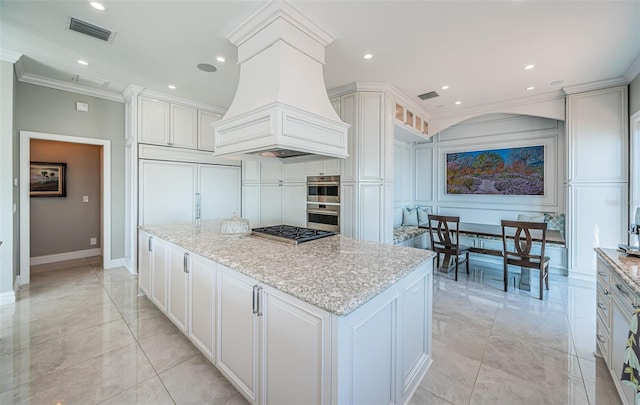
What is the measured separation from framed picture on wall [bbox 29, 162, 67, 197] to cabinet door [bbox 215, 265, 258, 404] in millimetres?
4918

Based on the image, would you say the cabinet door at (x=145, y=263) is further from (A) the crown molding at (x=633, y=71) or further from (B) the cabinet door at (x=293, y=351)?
(A) the crown molding at (x=633, y=71)

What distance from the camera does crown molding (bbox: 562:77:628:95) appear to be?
342 centimetres

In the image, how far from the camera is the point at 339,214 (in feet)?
12.5

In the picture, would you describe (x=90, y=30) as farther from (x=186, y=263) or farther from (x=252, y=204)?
(x=252, y=204)

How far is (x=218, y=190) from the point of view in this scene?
192 inches

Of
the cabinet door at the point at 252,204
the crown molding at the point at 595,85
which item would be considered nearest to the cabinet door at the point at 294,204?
the cabinet door at the point at 252,204

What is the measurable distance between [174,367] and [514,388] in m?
2.45

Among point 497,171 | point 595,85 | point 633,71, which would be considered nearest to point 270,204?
point 497,171

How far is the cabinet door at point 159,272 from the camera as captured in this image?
8.17 ft

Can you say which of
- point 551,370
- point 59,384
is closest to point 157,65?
point 59,384

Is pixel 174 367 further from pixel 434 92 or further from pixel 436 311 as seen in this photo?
pixel 434 92

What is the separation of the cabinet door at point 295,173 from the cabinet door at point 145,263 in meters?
2.23

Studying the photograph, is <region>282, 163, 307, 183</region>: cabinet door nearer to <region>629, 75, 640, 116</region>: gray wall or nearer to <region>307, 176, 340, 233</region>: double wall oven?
<region>307, 176, 340, 233</region>: double wall oven

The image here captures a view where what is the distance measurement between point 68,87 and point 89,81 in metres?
0.43
